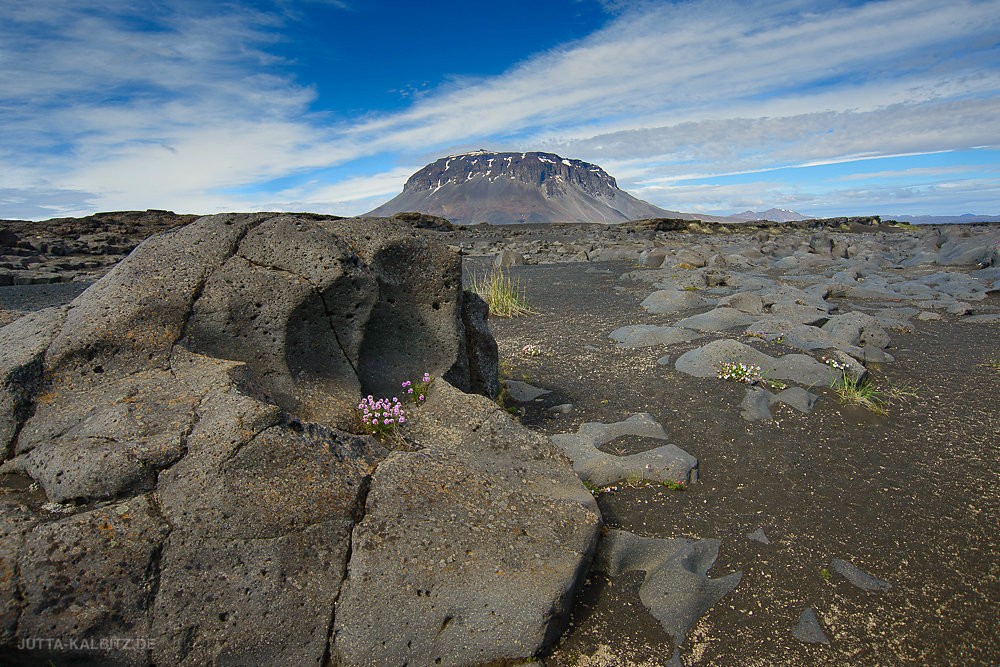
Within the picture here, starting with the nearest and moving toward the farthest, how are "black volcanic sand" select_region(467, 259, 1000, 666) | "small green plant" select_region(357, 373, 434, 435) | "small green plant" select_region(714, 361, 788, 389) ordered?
"black volcanic sand" select_region(467, 259, 1000, 666)
"small green plant" select_region(357, 373, 434, 435)
"small green plant" select_region(714, 361, 788, 389)

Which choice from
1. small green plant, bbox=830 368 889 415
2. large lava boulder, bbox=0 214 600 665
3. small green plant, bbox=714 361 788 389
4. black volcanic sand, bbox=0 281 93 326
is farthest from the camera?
black volcanic sand, bbox=0 281 93 326

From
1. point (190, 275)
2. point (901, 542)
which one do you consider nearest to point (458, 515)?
point (190, 275)

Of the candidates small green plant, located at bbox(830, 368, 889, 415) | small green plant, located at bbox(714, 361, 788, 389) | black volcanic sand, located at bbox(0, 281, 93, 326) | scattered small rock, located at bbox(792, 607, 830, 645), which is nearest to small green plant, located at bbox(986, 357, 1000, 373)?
small green plant, located at bbox(830, 368, 889, 415)

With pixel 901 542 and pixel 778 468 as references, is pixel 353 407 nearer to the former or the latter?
pixel 778 468

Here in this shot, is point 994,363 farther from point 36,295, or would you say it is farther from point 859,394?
point 36,295

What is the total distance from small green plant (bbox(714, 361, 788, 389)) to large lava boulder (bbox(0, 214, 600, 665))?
367 cm

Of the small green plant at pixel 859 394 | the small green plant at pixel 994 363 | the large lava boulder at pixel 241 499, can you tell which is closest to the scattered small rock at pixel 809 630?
the large lava boulder at pixel 241 499

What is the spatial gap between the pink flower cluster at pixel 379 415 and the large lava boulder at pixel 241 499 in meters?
0.11

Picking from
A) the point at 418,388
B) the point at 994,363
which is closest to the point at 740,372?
the point at 994,363

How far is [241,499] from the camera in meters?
2.93

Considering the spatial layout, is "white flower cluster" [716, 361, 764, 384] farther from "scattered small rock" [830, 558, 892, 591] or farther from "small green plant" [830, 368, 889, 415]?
"scattered small rock" [830, 558, 892, 591]

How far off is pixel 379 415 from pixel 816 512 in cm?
351

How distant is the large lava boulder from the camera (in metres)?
2.65

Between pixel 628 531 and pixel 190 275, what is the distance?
3855 mm
